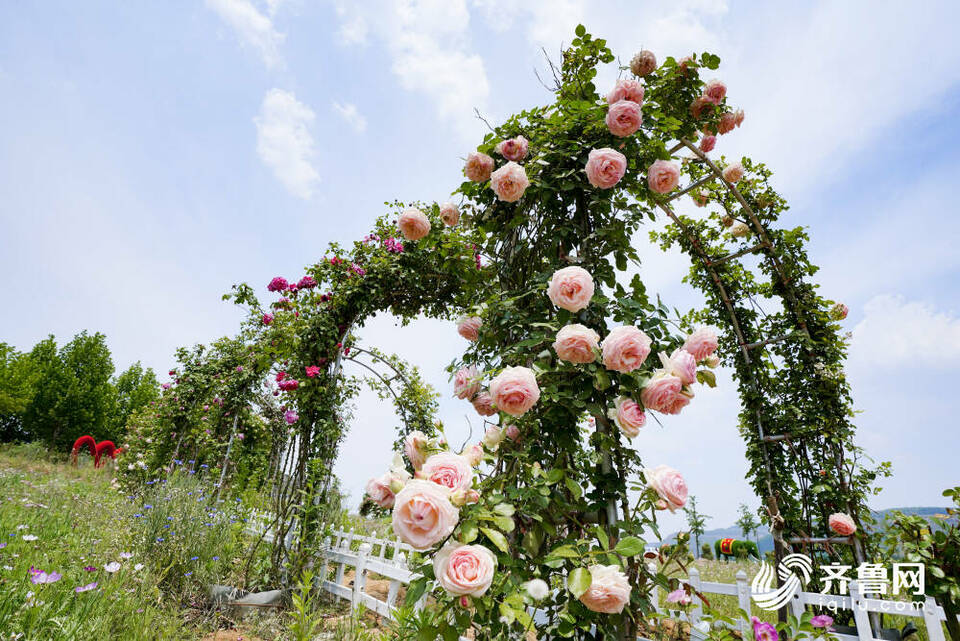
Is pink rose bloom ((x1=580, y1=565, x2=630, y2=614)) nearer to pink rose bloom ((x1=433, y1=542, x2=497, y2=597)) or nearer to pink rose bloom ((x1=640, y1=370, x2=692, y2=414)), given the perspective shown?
pink rose bloom ((x1=433, y1=542, x2=497, y2=597))

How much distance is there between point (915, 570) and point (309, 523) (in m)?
3.89

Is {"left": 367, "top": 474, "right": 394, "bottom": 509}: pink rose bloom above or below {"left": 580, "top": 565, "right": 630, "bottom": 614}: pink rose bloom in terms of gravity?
above

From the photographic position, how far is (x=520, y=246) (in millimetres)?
1804

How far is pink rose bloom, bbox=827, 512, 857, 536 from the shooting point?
121 inches

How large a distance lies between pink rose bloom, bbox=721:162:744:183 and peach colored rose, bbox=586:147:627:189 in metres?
2.51

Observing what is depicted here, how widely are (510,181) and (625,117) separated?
1.55 feet

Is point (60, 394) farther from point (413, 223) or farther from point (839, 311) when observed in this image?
point (839, 311)

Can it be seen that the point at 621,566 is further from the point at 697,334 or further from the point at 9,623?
the point at 9,623

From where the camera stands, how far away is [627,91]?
168 centimetres

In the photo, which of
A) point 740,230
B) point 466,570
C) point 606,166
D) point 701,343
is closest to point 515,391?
point 466,570

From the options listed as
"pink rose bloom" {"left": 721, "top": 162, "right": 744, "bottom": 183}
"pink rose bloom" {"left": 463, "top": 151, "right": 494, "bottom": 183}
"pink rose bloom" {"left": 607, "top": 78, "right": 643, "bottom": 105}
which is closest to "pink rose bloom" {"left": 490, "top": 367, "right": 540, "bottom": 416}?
"pink rose bloom" {"left": 463, "top": 151, "right": 494, "bottom": 183}

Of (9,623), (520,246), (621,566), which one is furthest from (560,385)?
(9,623)

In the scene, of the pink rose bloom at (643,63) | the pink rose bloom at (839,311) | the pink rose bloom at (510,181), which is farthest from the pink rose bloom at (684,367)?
the pink rose bloom at (839,311)

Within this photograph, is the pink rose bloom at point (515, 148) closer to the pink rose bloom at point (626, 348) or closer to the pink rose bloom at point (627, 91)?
the pink rose bloom at point (627, 91)
